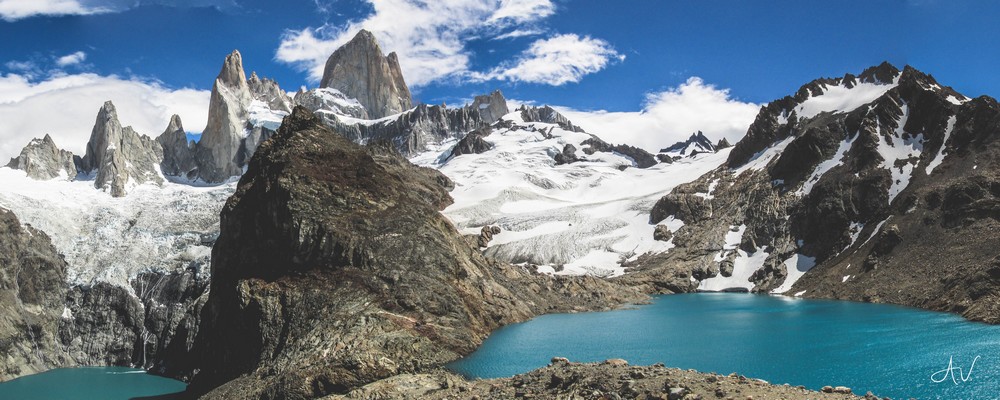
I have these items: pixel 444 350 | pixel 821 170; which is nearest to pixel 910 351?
pixel 444 350

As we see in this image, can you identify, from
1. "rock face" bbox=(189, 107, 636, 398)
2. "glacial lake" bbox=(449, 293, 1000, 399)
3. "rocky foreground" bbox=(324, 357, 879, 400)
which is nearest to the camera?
"rocky foreground" bbox=(324, 357, 879, 400)

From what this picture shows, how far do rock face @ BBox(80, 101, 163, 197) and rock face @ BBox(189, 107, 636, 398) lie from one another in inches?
3528

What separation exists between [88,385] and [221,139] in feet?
392

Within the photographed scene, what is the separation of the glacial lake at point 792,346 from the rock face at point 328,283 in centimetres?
434

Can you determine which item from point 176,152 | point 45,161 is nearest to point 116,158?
Result: point 45,161

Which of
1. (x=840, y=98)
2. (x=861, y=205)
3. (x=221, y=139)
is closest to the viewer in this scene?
(x=861, y=205)

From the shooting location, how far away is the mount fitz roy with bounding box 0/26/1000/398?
46719mm

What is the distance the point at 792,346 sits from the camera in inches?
1796

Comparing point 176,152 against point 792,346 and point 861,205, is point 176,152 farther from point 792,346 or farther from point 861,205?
point 792,346

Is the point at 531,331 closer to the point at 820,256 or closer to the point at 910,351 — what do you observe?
the point at 910,351

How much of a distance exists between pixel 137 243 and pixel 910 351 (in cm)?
10671
